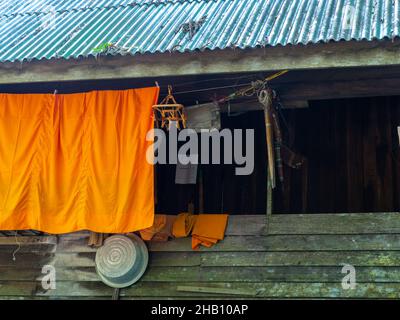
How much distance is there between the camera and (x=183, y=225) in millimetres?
6008

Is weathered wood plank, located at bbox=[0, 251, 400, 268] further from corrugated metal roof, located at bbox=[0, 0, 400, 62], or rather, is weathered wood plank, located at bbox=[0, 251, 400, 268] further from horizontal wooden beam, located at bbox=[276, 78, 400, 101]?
corrugated metal roof, located at bbox=[0, 0, 400, 62]

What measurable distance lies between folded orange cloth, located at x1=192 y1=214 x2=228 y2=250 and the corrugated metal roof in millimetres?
1879

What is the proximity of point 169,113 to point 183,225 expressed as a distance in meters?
1.23

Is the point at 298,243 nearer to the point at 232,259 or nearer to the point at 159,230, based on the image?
the point at 232,259

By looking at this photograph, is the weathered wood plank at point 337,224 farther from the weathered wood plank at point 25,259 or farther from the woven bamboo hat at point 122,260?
the weathered wood plank at point 25,259

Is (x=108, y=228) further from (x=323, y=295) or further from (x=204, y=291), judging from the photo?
(x=323, y=295)

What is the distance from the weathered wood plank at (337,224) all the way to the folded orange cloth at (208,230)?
0.53 m

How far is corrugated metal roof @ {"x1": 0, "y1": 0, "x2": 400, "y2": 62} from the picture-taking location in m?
5.23

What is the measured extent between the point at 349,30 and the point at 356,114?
6.32ft

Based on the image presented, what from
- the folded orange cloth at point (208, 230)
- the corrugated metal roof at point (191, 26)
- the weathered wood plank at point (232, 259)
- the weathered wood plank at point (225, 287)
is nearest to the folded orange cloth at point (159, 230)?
the weathered wood plank at point (232, 259)

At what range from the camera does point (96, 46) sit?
573 cm

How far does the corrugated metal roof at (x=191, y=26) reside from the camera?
5227 millimetres
